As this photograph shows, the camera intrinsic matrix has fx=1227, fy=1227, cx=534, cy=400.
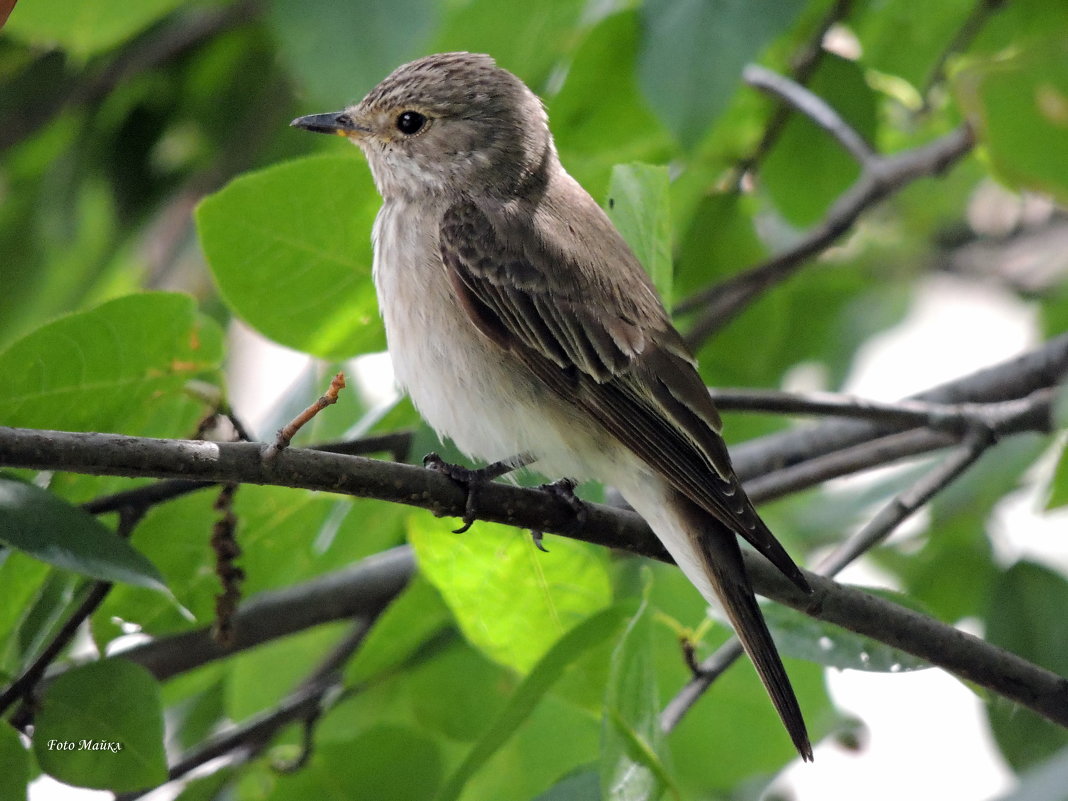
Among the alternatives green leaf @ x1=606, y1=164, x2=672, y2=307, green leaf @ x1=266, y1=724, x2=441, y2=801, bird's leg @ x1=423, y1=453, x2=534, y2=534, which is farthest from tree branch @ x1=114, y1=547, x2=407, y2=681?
green leaf @ x1=606, y1=164, x2=672, y2=307

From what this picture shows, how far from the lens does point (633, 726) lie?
83.2 inches

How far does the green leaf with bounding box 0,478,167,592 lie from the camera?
7.17ft

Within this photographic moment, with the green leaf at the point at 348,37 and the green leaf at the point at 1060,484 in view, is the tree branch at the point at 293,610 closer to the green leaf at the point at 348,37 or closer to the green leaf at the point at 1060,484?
the green leaf at the point at 348,37

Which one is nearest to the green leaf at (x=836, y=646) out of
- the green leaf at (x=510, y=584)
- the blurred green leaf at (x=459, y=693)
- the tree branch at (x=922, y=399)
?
the green leaf at (x=510, y=584)

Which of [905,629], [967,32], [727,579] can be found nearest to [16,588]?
[727,579]

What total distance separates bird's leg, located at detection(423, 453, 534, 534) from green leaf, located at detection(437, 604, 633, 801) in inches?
12.8

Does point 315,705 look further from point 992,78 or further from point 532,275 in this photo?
point 992,78

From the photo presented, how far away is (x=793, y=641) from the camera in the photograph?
2.80 meters

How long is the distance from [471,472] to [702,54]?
1.26 meters

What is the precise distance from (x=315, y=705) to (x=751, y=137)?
249 cm

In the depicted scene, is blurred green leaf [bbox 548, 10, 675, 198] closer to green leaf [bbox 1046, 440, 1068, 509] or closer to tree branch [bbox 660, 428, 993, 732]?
tree branch [bbox 660, 428, 993, 732]

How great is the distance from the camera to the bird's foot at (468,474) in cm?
246

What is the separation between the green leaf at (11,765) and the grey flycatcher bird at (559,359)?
1.19 m

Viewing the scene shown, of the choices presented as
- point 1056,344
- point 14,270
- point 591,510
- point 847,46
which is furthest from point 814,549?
point 14,270
